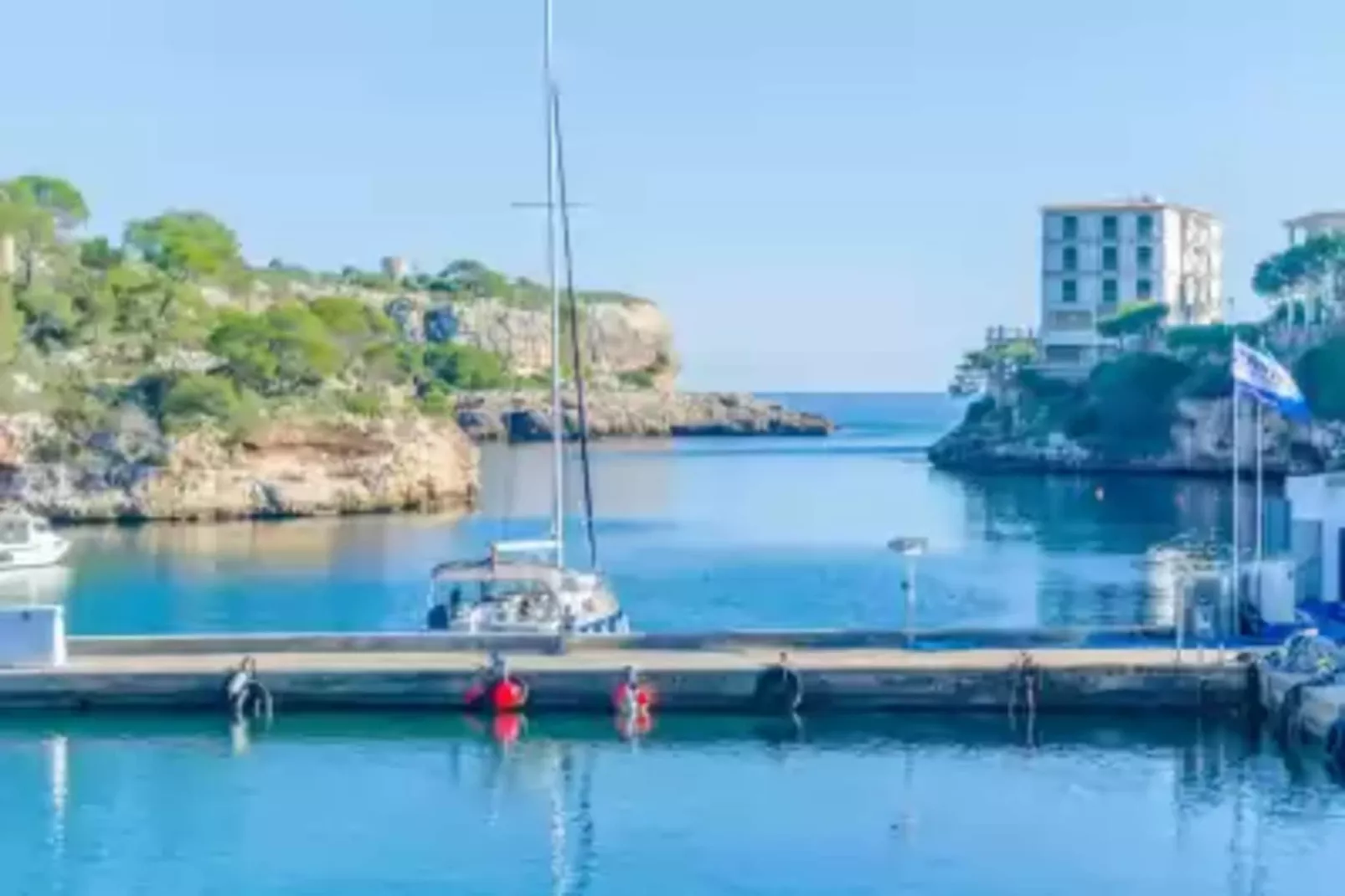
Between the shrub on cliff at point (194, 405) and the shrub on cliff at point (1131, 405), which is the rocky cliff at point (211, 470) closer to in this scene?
the shrub on cliff at point (194, 405)

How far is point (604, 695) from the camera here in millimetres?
38062

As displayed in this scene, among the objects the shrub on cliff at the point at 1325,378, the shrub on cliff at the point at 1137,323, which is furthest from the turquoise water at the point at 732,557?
the shrub on cliff at the point at 1137,323

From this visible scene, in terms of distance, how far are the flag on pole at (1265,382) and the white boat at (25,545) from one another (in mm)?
42509

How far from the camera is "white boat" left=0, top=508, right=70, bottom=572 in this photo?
7112cm

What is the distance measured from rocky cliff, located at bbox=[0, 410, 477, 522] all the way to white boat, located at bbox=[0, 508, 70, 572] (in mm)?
16581

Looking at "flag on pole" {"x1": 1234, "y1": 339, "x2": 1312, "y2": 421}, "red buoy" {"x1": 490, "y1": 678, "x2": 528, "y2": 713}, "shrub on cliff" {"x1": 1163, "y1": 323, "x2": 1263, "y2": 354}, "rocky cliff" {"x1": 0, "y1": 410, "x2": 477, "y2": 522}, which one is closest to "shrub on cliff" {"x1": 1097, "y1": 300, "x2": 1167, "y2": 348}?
"shrub on cliff" {"x1": 1163, "y1": 323, "x2": 1263, "y2": 354}

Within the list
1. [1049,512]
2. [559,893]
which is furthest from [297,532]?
[559,893]

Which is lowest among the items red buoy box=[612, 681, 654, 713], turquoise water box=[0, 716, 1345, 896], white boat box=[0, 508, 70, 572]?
turquoise water box=[0, 716, 1345, 896]

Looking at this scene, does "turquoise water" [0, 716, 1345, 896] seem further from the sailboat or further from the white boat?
the white boat

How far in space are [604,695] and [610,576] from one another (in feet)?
107

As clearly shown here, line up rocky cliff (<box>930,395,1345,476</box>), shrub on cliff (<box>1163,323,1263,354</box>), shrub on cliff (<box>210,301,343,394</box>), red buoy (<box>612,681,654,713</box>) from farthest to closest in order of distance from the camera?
shrub on cliff (<box>1163,323,1263,354</box>), rocky cliff (<box>930,395,1345,476</box>), shrub on cliff (<box>210,301,343,394</box>), red buoy (<box>612,681,654,713</box>)

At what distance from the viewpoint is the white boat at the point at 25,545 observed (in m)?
71.1

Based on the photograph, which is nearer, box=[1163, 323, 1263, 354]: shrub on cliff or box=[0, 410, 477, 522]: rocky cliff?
box=[0, 410, 477, 522]: rocky cliff

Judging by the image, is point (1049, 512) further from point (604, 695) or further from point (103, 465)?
point (604, 695)
